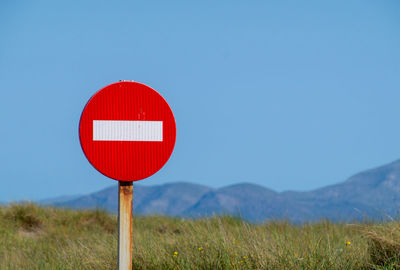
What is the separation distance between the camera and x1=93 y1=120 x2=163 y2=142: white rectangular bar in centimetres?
352

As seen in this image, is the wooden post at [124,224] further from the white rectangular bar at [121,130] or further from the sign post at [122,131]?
the white rectangular bar at [121,130]

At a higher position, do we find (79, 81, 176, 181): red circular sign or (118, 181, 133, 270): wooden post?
(79, 81, 176, 181): red circular sign

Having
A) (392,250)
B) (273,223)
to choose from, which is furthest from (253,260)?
(273,223)

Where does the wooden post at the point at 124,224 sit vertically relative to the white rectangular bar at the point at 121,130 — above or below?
below

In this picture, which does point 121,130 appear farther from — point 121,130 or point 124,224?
point 124,224

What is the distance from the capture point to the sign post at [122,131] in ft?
11.6

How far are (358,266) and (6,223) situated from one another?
8.61 meters

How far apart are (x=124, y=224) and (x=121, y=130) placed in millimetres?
721

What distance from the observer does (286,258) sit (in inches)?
178

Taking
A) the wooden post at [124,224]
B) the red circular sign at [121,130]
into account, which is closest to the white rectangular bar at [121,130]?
the red circular sign at [121,130]

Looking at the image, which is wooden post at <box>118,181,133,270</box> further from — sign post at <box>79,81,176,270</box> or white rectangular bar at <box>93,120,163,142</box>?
white rectangular bar at <box>93,120,163,142</box>

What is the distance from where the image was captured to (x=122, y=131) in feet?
11.6

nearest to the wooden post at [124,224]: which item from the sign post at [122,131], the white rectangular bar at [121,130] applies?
the sign post at [122,131]

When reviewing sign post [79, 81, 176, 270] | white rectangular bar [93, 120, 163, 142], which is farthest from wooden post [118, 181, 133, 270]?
white rectangular bar [93, 120, 163, 142]
